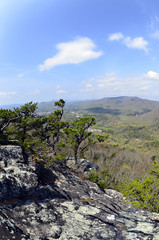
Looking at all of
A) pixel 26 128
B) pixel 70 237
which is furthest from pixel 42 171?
pixel 26 128

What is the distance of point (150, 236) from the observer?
7203 mm

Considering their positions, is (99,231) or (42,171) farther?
(42,171)

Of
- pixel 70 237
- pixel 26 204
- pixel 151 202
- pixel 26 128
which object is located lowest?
pixel 151 202

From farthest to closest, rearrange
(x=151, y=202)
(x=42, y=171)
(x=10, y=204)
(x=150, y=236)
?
(x=151, y=202)
(x=42, y=171)
(x=10, y=204)
(x=150, y=236)

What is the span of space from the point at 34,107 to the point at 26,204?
13011mm

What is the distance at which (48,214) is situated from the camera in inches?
313

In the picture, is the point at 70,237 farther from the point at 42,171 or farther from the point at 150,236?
the point at 42,171

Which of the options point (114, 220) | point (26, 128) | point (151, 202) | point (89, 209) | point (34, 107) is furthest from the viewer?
point (26, 128)

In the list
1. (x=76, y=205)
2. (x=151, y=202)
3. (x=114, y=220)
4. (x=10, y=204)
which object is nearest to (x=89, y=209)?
(x=76, y=205)

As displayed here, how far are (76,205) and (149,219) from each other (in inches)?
193

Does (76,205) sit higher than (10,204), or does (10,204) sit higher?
(10,204)

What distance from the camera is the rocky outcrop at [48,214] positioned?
266 inches

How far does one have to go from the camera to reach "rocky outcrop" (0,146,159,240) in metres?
6.76

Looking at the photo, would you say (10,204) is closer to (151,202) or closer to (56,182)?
(56,182)
